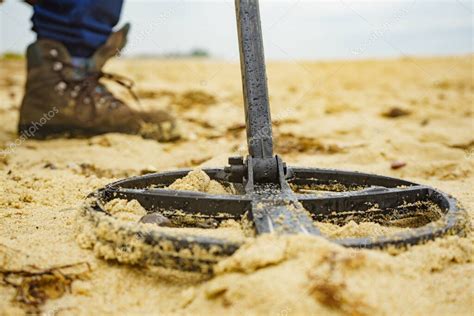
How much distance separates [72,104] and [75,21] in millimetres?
633

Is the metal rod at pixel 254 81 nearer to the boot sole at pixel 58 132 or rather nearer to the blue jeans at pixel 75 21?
the boot sole at pixel 58 132

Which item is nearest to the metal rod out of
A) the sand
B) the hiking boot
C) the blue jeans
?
the sand

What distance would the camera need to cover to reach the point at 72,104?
3.60m

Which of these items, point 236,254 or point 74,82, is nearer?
point 236,254

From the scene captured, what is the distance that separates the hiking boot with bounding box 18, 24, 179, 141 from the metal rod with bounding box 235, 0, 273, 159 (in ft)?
6.73

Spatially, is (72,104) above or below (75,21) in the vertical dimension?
below

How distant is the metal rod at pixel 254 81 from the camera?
1767mm

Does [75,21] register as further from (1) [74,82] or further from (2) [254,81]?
(2) [254,81]

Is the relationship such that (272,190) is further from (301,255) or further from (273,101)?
(273,101)

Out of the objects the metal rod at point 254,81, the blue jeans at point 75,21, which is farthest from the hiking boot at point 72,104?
the metal rod at point 254,81

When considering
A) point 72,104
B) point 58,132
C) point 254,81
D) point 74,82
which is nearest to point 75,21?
point 74,82

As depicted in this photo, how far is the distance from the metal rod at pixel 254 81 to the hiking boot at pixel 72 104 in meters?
2.05

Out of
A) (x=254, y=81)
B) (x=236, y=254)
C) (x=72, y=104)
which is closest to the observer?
(x=236, y=254)

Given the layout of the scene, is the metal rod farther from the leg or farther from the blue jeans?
the blue jeans
